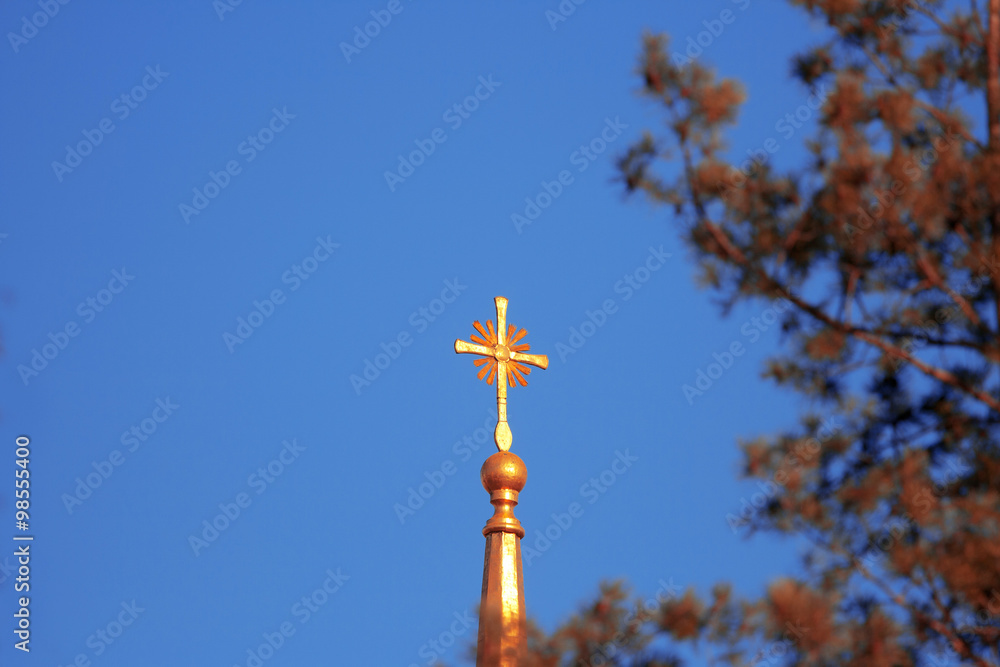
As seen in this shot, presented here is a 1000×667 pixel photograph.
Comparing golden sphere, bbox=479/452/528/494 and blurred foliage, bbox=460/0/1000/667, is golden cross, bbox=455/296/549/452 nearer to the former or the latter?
golden sphere, bbox=479/452/528/494

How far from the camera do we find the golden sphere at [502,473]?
42.0 feet

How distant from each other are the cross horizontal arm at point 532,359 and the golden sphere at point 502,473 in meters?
1.08

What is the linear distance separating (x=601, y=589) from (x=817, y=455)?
4.82 ft

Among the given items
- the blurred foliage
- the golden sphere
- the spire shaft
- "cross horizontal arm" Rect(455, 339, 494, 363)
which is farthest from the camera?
"cross horizontal arm" Rect(455, 339, 494, 363)

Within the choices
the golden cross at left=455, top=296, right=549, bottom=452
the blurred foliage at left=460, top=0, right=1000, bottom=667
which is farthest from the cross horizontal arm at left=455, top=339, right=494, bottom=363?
the blurred foliage at left=460, top=0, right=1000, bottom=667

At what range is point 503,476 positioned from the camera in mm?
12797

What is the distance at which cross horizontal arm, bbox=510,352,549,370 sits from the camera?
44.6ft

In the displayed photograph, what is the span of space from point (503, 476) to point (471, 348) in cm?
136

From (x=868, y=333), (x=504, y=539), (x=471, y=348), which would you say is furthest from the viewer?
(x=471, y=348)

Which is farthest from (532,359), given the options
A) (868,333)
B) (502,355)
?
(868,333)

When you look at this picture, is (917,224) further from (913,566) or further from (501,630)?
(501,630)

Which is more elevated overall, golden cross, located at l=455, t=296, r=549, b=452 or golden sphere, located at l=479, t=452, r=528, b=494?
golden cross, located at l=455, t=296, r=549, b=452

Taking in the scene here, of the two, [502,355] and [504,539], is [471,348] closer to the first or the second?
[502,355]

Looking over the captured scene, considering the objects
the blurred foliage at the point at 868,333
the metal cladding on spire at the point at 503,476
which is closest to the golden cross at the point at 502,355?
the metal cladding on spire at the point at 503,476
